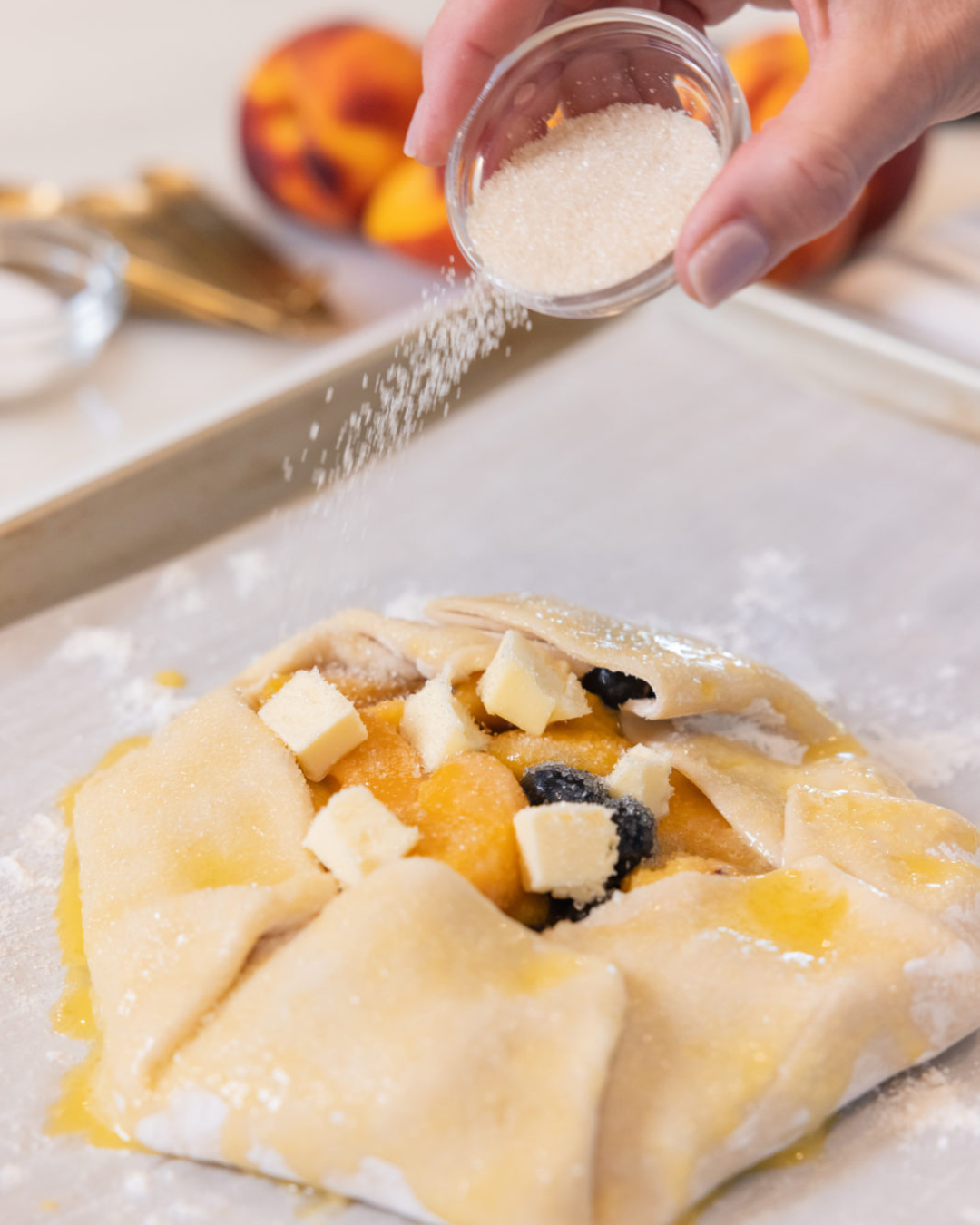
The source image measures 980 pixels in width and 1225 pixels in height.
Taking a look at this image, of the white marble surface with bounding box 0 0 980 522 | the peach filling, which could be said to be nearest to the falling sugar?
the peach filling

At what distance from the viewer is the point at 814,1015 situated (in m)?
1.30

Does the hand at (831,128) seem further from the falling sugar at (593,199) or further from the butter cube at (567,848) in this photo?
the butter cube at (567,848)

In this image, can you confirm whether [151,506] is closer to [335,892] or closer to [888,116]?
[335,892]

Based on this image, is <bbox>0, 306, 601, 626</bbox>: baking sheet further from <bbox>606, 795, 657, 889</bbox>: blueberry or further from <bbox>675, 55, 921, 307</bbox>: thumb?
<bbox>606, 795, 657, 889</bbox>: blueberry

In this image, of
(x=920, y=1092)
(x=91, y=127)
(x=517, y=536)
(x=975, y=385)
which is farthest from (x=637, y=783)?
(x=91, y=127)

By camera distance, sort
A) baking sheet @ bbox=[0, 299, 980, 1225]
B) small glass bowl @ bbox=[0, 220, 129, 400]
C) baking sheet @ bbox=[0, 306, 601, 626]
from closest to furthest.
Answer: baking sheet @ bbox=[0, 299, 980, 1225]
baking sheet @ bbox=[0, 306, 601, 626]
small glass bowl @ bbox=[0, 220, 129, 400]

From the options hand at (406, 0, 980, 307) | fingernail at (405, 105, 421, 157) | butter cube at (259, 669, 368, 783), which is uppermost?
hand at (406, 0, 980, 307)

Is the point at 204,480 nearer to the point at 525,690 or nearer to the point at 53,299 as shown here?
the point at 53,299

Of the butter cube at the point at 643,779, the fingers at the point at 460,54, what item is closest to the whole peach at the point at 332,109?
the fingers at the point at 460,54

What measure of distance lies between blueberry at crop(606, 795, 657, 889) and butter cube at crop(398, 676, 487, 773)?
207 mm

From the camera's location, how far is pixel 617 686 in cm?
164

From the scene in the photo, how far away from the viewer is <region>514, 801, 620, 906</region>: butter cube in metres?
1.33

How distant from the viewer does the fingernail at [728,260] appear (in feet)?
4.30

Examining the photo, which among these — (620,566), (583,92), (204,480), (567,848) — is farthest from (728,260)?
(204,480)
